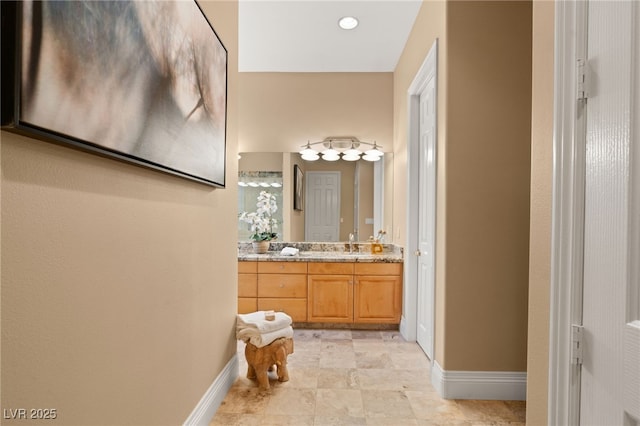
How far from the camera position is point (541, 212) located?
1.28m

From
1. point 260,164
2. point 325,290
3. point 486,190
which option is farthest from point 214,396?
point 260,164

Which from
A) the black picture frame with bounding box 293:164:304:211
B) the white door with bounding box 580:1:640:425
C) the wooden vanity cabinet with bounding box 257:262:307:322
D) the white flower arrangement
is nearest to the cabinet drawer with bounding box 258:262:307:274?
the wooden vanity cabinet with bounding box 257:262:307:322

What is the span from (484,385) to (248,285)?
91.8 inches

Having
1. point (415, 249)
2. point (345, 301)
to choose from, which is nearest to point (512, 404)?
point (415, 249)

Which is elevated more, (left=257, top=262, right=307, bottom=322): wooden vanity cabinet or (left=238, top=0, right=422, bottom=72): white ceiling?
(left=238, top=0, right=422, bottom=72): white ceiling

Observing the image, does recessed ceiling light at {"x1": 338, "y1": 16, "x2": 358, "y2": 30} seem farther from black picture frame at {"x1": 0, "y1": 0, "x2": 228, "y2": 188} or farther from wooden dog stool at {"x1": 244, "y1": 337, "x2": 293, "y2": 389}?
wooden dog stool at {"x1": 244, "y1": 337, "x2": 293, "y2": 389}

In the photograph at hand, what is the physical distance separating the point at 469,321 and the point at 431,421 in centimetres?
67

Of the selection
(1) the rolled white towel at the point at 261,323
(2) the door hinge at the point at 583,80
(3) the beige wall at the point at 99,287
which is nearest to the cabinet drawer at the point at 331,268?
(1) the rolled white towel at the point at 261,323

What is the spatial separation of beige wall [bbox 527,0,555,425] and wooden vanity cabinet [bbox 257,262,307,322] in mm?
2553

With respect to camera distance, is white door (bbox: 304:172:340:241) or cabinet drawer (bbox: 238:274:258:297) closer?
cabinet drawer (bbox: 238:274:258:297)

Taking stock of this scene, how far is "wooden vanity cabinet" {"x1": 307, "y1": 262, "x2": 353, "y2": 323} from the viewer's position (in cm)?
368

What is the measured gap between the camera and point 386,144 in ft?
14.0

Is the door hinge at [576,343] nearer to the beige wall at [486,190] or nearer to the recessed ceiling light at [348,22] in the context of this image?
the beige wall at [486,190]

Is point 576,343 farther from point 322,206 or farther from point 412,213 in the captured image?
point 322,206
